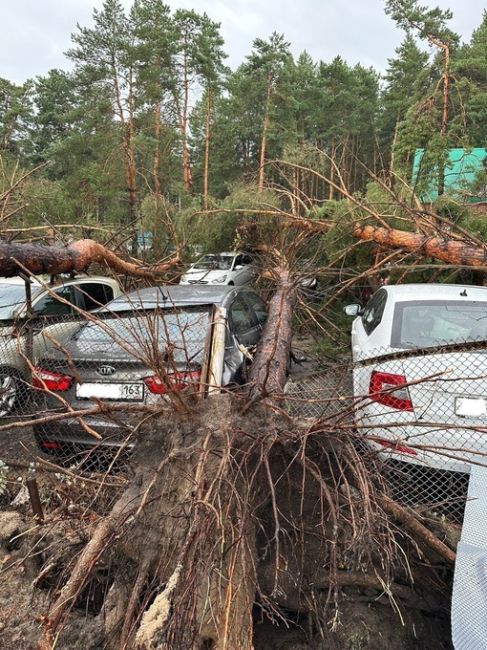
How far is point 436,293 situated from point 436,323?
0.44 meters

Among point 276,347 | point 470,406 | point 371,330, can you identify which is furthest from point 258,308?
point 470,406

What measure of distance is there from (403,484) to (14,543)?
9.44 feet

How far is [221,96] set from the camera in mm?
23516

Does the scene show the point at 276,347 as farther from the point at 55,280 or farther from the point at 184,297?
the point at 55,280

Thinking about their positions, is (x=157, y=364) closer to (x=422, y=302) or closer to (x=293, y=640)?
(x=293, y=640)

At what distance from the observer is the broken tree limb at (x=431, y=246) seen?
543 cm

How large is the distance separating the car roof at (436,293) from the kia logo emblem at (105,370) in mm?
2812

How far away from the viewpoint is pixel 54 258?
14.4 ft

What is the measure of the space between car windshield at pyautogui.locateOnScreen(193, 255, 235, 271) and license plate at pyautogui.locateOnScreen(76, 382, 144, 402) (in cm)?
964

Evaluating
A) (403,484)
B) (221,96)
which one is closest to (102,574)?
Answer: (403,484)

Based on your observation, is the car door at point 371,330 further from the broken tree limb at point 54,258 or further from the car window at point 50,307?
the car window at point 50,307

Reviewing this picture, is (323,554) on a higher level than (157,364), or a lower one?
lower

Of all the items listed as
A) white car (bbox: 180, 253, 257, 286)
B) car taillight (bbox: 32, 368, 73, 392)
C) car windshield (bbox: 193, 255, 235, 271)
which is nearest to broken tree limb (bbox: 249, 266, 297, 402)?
car taillight (bbox: 32, 368, 73, 392)

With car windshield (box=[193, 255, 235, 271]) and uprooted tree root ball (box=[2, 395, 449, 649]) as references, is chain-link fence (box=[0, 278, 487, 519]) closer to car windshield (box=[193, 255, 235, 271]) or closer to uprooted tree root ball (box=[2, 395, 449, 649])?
uprooted tree root ball (box=[2, 395, 449, 649])
